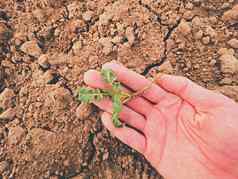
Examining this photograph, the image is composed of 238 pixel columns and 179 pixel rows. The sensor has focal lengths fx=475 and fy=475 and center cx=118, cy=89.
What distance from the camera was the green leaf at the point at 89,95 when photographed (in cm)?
244

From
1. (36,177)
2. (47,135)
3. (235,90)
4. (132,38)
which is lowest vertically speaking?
(36,177)

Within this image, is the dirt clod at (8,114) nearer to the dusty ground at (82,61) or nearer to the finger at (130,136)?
the dusty ground at (82,61)

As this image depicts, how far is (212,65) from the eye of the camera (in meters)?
2.74

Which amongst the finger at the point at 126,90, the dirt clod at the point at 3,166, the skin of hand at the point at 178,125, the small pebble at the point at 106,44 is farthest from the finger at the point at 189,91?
the dirt clod at the point at 3,166

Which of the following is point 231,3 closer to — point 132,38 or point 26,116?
point 132,38

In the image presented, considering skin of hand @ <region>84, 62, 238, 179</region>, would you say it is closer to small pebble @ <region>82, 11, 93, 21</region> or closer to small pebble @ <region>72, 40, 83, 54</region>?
small pebble @ <region>72, 40, 83, 54</region>

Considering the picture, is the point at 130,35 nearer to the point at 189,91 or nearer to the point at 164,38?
the point at 164,38

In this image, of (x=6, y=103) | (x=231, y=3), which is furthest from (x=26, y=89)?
(x=231, y=3)

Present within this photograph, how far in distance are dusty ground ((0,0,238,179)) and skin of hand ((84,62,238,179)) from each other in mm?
183

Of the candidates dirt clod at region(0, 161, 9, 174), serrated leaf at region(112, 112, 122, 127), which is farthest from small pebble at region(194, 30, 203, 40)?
dirt clod at region(0, 161, 9, 174)

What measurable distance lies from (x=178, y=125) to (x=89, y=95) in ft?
1.58

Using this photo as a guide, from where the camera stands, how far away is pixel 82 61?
2.72 m

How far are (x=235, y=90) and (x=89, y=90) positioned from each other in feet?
2.71

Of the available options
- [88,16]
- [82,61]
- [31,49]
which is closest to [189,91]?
[82,61]
